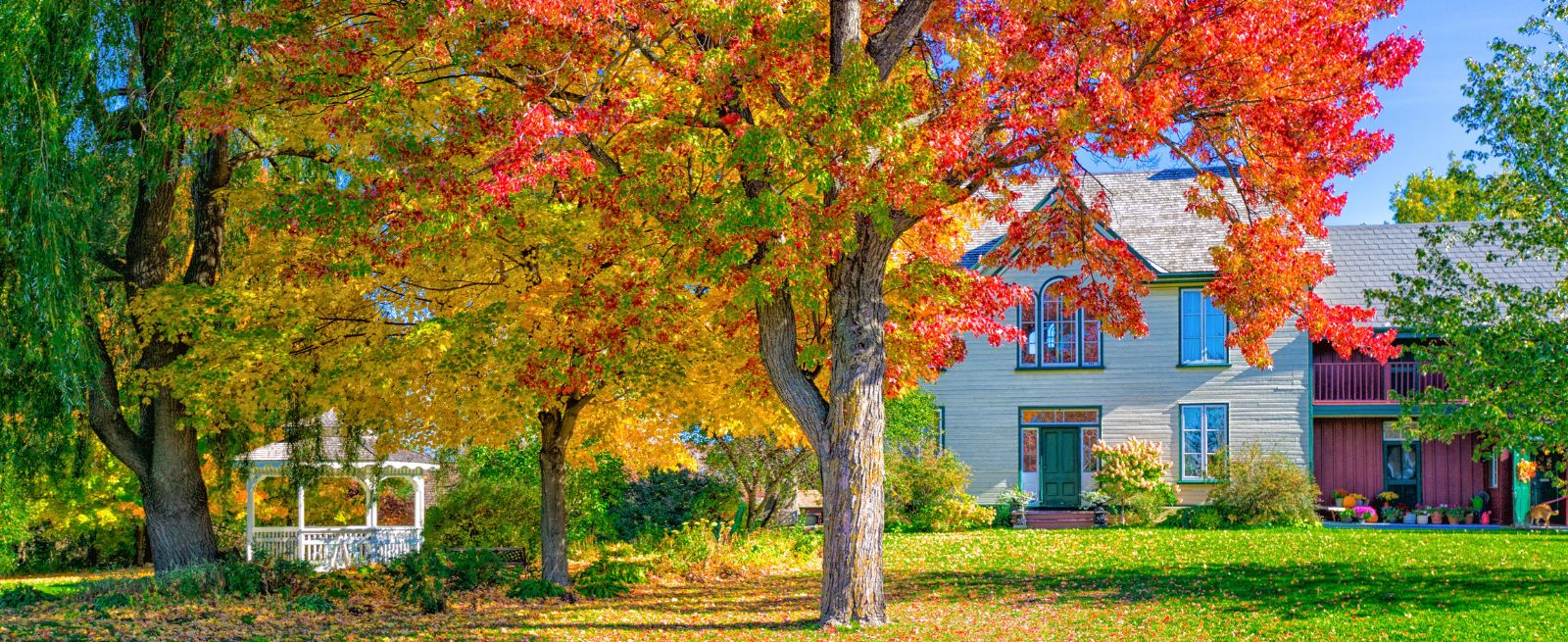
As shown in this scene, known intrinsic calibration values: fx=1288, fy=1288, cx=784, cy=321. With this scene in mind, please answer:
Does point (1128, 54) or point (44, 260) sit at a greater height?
point (1128, 54)

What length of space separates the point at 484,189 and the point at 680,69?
2.30 meters

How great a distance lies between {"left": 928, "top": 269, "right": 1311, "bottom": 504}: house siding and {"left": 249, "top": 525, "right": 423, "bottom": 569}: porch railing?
40.3 ft

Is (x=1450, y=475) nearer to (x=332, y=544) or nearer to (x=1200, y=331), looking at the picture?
(x=1200, y=331)

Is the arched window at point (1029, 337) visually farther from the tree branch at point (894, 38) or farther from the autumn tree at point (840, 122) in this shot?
the tree branch at point (894, 38)

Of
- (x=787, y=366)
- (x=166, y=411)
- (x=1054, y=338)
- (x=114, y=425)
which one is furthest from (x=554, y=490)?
(x=1054, y=338)

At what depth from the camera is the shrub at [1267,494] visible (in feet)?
79.9

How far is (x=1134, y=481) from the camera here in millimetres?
25859

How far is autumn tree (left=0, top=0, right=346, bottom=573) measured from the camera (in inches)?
452

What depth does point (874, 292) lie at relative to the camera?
1257 centimetres

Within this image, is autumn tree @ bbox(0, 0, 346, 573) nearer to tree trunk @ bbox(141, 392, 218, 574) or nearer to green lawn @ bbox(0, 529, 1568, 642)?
tree trunk @ bbox(141, 392, 218, 574)

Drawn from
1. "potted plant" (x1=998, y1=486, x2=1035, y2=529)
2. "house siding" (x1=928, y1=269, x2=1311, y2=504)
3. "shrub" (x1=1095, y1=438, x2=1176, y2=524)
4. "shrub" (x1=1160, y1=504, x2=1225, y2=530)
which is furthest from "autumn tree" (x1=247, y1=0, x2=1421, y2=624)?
"house siding" (x1=928, y1=269, x2=1311, y2=504)

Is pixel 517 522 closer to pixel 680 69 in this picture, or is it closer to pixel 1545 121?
pixel 680 69

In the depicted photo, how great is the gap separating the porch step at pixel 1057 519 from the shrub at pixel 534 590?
13.6 m

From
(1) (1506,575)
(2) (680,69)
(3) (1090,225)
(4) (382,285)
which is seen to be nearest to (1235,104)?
(3) (1090,225)
